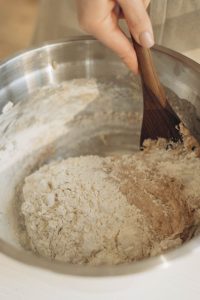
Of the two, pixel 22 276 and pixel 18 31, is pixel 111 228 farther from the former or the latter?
pixel 18 31

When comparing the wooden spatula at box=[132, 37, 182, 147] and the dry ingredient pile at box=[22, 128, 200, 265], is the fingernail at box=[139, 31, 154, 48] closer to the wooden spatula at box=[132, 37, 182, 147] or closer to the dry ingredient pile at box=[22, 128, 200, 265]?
the wooden spatula at box=[132, 37, 182, 147]

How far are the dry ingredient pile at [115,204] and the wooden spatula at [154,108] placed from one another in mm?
16

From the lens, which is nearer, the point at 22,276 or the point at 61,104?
the point at 22,276

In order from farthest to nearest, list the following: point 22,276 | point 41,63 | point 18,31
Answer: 1. point 18,31
2. point 41,63
3. point 22,276

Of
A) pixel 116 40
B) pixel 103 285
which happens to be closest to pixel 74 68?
pixel 116 40

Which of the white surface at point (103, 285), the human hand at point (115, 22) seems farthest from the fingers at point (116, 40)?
the white surface at point (103, 285)

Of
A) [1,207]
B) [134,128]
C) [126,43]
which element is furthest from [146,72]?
[1,207]

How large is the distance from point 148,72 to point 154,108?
0.07m

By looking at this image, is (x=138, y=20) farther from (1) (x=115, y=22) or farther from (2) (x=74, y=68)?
(2) (x=74, y=68)

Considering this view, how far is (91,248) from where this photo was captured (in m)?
0.55

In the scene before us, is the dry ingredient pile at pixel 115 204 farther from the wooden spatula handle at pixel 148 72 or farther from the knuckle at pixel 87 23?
the knuckle at pixel 87 23

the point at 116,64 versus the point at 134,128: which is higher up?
the point at 116,64

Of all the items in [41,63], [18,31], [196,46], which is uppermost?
[41,63]

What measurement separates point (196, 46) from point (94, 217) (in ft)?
1.19
